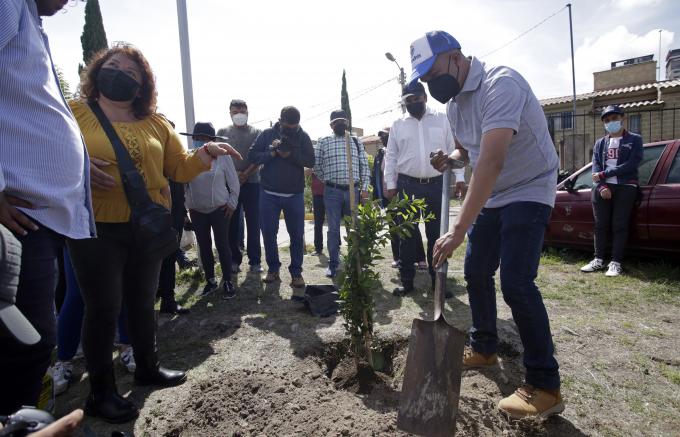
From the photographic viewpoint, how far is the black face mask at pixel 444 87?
7.61 feet

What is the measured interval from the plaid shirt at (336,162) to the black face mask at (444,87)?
2506mm

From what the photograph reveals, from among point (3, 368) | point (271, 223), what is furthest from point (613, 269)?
point (3, 368)

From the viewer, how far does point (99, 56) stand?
2.36m

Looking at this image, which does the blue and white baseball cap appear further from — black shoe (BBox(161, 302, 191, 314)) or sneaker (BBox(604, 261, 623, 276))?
sneaker (BBox(604, 261, 623, 276))

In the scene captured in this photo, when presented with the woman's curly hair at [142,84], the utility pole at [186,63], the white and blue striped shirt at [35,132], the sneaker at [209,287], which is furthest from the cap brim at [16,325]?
the utility pole at [186,63]

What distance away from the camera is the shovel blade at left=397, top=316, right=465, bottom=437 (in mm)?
1868

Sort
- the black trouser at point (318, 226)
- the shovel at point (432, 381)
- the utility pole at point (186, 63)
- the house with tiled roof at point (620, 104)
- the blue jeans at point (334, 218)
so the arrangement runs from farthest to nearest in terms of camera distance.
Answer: the house with tiled roof at point (620, 104) → the black trouser at point (318, 226) → the utility pole at point (186, 63) → the blue jeans at point (334, 218) → the shovel at point (432, 381)

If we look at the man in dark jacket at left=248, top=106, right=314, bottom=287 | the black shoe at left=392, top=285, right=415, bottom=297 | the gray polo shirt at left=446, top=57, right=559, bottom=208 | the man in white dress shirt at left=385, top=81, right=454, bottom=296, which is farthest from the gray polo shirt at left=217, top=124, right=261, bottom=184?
the gray polo shirt at left=446, top=57, right=559, bottom=208

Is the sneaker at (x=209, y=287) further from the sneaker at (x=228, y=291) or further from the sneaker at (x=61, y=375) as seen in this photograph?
the sneaker at (x=61, y=375)

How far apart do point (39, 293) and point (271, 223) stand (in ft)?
10.9

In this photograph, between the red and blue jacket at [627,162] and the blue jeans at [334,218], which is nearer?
the red and blue jacket at [627,162]

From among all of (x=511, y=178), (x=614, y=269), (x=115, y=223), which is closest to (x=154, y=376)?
(x=115, y=223)

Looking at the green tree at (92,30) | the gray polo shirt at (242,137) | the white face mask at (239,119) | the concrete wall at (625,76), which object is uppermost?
the concrete wall at (625,76)

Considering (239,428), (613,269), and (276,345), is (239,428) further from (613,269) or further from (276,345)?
(613,269)
